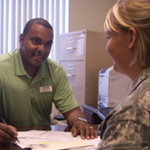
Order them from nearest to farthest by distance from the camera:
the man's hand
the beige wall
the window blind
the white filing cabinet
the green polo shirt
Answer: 1. the man's hand
2. the green polo shirt
3. the white filing cabinet
4. the window blind
5. the beige wall

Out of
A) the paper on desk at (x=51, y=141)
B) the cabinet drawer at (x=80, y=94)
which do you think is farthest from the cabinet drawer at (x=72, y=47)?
the paper on desk at (x=51, y=141)

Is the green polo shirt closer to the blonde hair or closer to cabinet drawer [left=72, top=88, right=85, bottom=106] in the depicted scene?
the blonde hair

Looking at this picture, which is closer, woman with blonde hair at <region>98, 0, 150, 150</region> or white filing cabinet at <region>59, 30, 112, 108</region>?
woman with blonde hair at <region>98, 0, 150, 150</region>

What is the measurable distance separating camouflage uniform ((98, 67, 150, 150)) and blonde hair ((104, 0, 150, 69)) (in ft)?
0.49

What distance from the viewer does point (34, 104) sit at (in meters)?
1.86

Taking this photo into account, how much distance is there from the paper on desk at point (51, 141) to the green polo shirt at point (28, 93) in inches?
17.1

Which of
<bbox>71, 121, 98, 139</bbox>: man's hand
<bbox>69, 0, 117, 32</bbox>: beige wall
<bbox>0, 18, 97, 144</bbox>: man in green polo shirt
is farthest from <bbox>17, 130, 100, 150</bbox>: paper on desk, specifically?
<bbox>69, 0, 117, 32</bbox>: beige wall

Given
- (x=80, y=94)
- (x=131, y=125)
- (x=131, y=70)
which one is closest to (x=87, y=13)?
(x=80, y=94)

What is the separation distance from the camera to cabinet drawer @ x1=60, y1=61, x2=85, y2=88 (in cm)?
342

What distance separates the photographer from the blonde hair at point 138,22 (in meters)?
0.75

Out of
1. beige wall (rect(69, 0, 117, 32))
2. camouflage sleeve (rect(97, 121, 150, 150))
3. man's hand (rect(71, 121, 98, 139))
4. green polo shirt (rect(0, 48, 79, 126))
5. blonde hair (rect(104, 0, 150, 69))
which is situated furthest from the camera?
beige wall (rect(69, 0, 117, 32))

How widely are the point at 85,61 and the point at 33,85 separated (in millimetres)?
1579

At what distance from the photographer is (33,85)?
188 cm

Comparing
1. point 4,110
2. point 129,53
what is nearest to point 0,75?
point 4,110
